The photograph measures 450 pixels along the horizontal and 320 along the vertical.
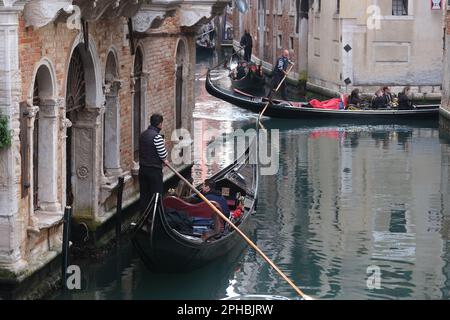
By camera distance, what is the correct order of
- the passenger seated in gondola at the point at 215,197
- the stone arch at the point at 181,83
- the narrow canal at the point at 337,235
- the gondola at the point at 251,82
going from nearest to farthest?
the narrow canal at the point at 337,235 < the passenger seated in gondola at the point at 215,197 < the stone arch at the point at 181,83 < the gondola at the point at 251,82

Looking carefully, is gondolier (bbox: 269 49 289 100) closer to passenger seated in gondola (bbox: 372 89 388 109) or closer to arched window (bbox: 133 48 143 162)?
passenger seated in gondola (bbox: 372 89 388 109)

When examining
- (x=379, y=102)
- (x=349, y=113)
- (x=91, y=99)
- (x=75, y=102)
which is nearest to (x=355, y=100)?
(x=379, y=102)

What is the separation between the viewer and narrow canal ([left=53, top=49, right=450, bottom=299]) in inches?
243

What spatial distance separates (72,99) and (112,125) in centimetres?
70

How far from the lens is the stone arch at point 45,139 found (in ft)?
19.3

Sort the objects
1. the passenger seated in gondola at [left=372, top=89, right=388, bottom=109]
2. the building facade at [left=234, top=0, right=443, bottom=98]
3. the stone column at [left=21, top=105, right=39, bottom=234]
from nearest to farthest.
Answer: the stone column at [left=21, top=105, right=39, bottom=234] → the passenger seated in gondola at [left=372, top=89, right=388, bottom=109] → the building facade at [left=234, top=0, right=443, bottom=98]

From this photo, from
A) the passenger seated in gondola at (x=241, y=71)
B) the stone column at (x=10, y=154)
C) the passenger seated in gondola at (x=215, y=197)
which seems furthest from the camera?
the passenger seated in gondola at (x=241, y=71)

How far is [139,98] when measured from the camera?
8.03m

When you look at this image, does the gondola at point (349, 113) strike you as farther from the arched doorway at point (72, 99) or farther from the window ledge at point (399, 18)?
the arched doorway at point (72, 99)

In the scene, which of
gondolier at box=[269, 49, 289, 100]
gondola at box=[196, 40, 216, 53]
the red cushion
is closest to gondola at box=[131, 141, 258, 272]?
the red cushion

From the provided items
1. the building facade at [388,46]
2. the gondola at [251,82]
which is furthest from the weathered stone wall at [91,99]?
the gondola at [251,82]

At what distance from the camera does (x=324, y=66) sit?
57.7 ft

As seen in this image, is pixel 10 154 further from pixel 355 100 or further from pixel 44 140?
pixel 355 100
